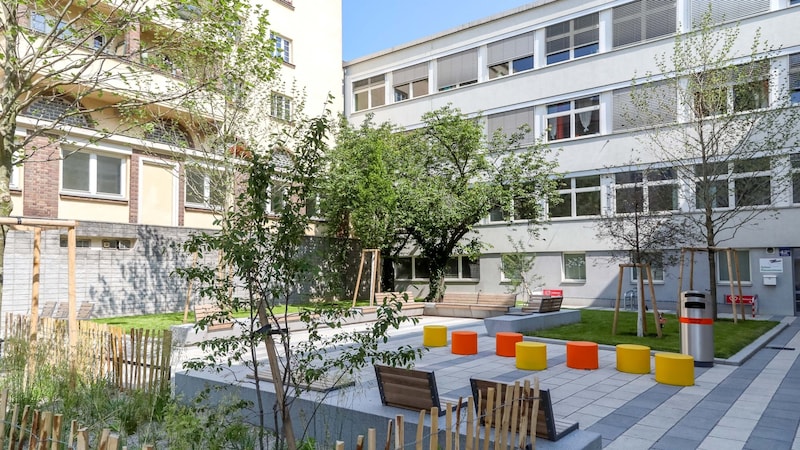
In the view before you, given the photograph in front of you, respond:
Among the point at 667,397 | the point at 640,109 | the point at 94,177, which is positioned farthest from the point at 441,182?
the point at 667,397

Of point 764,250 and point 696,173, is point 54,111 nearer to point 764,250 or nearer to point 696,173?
point 696,173

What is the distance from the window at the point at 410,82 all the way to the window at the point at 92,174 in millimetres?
16902

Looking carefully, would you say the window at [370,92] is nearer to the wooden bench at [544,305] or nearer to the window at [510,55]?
the window at [510,55]

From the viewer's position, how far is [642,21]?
2433cm

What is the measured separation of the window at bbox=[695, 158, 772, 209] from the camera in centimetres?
1756

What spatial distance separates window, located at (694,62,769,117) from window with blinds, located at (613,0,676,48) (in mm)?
6529

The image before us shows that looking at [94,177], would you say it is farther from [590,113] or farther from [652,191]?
[590,113]

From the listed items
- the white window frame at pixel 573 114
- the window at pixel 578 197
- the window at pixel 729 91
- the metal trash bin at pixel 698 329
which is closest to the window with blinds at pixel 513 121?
the white window frame at pixel 573 114

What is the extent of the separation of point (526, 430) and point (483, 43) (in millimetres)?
27330

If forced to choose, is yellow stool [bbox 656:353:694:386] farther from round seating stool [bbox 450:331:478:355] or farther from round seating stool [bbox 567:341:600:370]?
round seating stool [bbox 450:331:478:355]

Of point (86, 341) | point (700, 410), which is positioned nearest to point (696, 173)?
point (700, 410)

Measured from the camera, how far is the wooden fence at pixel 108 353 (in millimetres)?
7191

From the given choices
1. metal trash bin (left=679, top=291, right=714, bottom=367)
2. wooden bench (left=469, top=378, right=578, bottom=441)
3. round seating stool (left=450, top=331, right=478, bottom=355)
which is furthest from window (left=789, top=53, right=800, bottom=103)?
wooden bench (left=469, top=378, right=578, bottom=441)

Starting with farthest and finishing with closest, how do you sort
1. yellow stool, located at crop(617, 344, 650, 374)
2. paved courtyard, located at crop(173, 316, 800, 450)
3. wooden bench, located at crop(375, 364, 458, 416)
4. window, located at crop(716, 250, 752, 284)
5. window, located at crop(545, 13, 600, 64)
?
window, located at crop(545, 13, 600, 64) → window, located at crop(716, 250, 752, 284) → yellow stool, located at crop(617, 344, 650, 374) → paved courtyard, located at crop(173, 316, 800, 450) → wooden bench, located at crop(375, 364, 458, 416)
